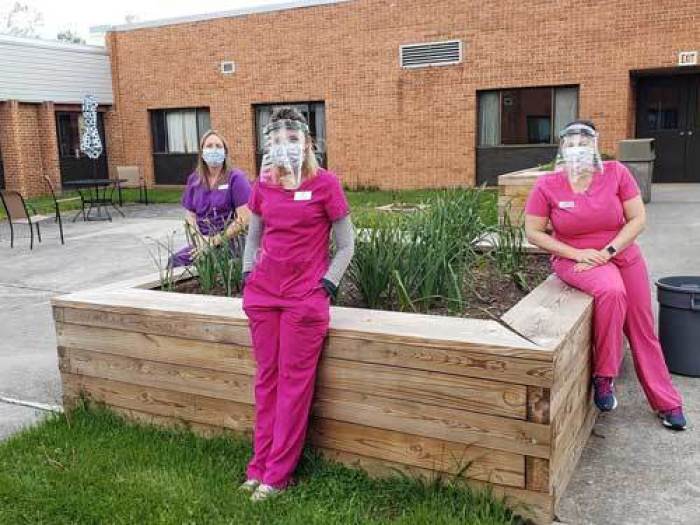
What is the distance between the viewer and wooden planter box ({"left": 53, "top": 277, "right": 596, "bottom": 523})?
2.99 meters

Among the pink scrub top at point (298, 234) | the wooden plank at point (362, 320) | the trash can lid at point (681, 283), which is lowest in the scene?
the trash can lid at point (681, 283)

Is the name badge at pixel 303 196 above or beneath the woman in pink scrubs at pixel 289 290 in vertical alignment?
above

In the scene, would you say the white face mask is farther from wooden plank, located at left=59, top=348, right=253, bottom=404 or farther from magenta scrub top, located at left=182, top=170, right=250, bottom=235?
magenta scrub top, located at left=182, top=170, right=250, bottom=235

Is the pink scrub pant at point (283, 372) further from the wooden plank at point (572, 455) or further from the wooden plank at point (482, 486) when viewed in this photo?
the wooden plank at point (572, 455)

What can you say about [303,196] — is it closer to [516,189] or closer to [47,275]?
[47,275]

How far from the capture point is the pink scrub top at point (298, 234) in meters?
3.39

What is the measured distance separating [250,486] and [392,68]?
55.4ft

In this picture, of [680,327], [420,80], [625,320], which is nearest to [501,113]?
[420,80]

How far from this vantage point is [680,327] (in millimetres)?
4516

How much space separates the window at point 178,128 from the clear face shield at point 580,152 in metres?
19.5

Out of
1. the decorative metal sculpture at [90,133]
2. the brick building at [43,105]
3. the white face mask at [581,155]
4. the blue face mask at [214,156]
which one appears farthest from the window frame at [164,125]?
the white face mask at [581,155]

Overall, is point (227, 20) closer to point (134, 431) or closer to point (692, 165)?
point (692, 165)

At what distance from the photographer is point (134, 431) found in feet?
13.1

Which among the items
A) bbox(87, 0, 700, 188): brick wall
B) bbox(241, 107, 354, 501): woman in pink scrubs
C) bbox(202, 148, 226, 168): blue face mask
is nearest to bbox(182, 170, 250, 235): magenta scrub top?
bbox(202, 148, 226, 168): blue face mask
